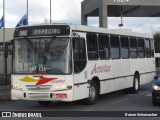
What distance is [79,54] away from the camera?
51.0 feet

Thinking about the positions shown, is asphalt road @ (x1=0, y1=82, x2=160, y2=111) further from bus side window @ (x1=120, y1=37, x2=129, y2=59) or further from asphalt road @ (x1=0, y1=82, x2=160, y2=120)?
bus side window @ (x1=120, y1=37, x2=129, y2=59)

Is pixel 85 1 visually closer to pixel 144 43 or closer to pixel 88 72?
pixel 144 43

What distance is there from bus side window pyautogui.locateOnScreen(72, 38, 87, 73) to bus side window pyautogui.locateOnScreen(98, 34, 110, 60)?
1643 millimetres

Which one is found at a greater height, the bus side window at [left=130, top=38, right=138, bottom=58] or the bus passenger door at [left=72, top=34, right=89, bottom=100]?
the bus side window at [left=130, top=38, right=138, bottom=58]

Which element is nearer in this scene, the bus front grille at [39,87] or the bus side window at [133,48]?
the bus front grille at [39,87]

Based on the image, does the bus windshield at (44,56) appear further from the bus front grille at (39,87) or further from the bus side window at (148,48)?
the bus side window at (148,48)

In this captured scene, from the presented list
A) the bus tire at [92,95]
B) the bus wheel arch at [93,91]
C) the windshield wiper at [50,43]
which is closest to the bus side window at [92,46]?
the bus wheel arch at [93,91]

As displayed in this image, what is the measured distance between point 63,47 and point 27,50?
53.8 inches

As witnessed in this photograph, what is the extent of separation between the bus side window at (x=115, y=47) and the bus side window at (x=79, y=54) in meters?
2.95

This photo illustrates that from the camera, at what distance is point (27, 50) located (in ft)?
50.9

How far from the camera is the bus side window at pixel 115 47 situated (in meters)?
18.7

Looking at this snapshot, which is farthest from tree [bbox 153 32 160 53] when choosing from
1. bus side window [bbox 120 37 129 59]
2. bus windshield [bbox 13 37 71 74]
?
bus windshield [bbox 13 37 71 74]

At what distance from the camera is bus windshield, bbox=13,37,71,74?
1491 cm

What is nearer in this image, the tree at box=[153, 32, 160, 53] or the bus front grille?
the bus front grille
